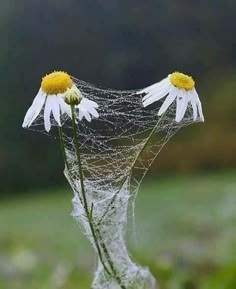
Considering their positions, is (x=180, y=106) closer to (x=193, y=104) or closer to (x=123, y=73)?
(x=193, y=104)

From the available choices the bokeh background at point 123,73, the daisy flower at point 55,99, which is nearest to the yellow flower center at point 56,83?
the daisy flower at point 55,99

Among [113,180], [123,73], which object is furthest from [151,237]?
[113,180]

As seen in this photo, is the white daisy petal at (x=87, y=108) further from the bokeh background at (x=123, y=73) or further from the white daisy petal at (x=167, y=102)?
the bokeh background at (x=123, y=73)

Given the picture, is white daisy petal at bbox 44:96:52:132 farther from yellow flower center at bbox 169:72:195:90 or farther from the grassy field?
the grassy field

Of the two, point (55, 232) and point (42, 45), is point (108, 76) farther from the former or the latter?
point (55, 232)

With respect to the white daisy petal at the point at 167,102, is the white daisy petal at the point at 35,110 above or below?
above

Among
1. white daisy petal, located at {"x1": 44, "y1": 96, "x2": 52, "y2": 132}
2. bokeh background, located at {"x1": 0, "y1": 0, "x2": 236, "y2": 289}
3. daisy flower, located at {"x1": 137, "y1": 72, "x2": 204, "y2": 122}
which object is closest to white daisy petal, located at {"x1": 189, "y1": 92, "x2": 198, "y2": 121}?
daisy flower, located at {"x1": 137, "y1": 72, "x2": 204, "y2": 122}
